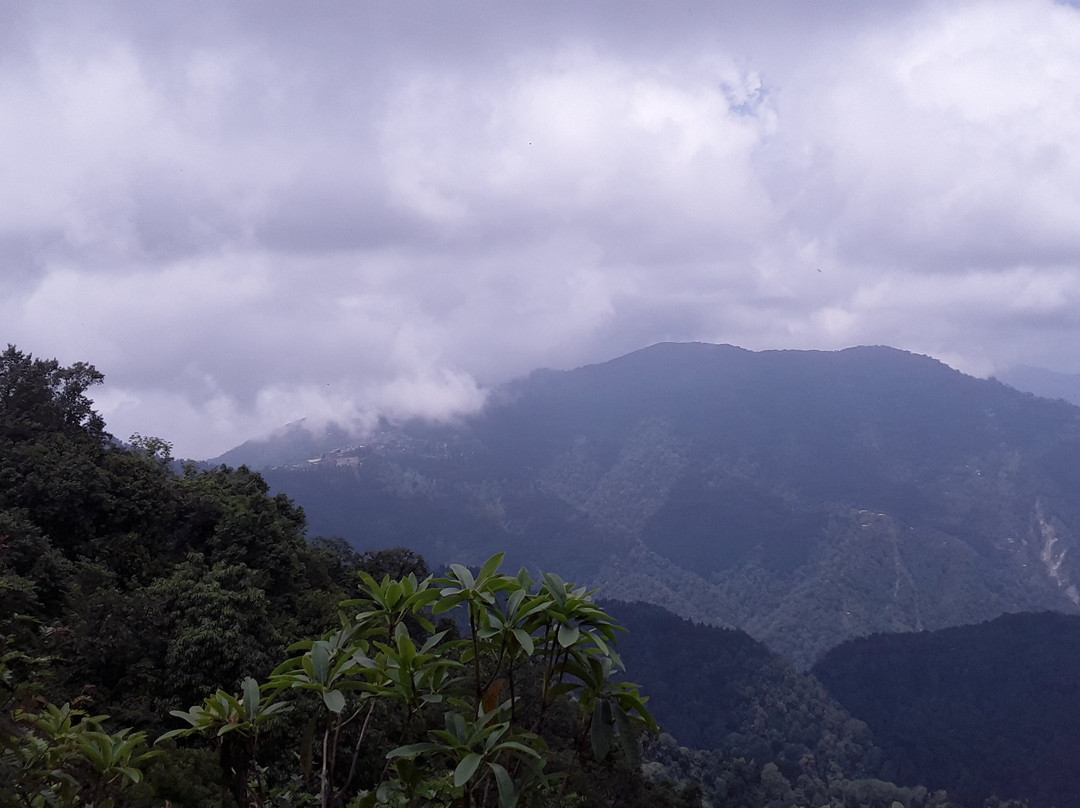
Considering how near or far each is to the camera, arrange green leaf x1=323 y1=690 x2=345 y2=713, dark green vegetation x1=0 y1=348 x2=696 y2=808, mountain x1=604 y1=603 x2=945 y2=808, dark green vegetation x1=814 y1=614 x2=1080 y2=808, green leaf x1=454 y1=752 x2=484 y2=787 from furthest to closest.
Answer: dark green vegetation x1=814 y1=614 x2=1080 y2=808 < mountain x1=604 y1=603 x2=945 y2=808 < dark green vegetation x1=0 y1=348 x2=696 y2=808 < green leaf x1=323 y1=690 x2=345 y2=713 < green leaf x1=454 y1=752 x2=484 y2=787

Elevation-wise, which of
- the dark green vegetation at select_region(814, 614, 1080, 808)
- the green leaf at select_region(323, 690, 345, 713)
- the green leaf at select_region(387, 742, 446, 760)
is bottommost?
the dark green vegetation at select_region(814, 614, 1080, 808)

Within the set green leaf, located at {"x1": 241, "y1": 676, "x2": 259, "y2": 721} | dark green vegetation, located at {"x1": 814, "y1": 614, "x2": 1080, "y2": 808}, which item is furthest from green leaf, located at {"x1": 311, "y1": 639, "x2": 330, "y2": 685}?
dark green vegetation, located at {"x1": 814, "y1": 614, "x2": 1080, "y2": 808}

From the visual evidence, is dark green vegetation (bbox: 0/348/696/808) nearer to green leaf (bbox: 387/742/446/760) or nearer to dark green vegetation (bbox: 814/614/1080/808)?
green leaf (bbox: 387/742/446/760)

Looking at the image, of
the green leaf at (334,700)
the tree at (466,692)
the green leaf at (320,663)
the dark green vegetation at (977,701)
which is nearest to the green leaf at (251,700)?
the tree at (466,692)

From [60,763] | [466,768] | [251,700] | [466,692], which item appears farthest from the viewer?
[60,763]

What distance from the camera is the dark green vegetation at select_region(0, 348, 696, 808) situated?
3.19 metres

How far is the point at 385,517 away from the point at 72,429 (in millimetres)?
169156

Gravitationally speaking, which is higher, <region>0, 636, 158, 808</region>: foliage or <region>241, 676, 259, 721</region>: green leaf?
<region>241, 676, 259, 721</region>: green leaf

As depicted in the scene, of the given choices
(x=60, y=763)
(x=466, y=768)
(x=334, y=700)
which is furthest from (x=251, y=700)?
(x=60, y=763)

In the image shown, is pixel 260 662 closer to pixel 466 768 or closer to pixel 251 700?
pixel 251 700

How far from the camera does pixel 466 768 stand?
277cm

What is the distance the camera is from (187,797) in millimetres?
8047

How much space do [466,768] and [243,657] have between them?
45.1ft

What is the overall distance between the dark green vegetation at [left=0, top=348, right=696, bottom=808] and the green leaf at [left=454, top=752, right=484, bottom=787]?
0.4 inches
